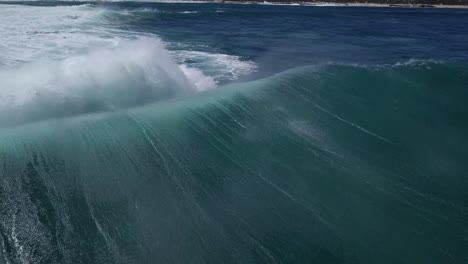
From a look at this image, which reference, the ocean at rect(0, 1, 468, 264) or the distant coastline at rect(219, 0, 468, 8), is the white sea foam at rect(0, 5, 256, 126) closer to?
the ocean at rect(0, 1, 468, 264)

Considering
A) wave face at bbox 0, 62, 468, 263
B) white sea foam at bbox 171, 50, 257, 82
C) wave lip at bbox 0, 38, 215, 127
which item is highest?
wave lip at bbox 0, 38, 215, 127

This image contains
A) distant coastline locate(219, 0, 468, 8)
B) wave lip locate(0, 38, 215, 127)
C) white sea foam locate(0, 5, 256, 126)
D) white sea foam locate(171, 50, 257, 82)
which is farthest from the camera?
distant coastline locate(219, 0, 468, 8)

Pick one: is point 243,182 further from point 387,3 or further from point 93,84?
point 387,3

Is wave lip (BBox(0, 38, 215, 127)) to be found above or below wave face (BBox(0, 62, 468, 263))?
above

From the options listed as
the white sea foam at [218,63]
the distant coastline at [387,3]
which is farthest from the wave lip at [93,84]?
the distant coastline at [387,3]

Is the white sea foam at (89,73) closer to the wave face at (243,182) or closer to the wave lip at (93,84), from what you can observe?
the wave lip at (93,84)

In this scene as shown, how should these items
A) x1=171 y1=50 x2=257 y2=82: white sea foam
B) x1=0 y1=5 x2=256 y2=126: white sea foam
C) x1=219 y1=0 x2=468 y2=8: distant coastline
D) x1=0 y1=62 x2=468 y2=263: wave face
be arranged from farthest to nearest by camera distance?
x1=219 y1=0 x2=468 y2=8: distant coastline < x1=171 y1=50 x2=257 y2=82: white sea foam < x1=0 y1=5 x2=256 y2=126: white sea foam < x1=0 y1=62 x2=468 y2=263: wave face

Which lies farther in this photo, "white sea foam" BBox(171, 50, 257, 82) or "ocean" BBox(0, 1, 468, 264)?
"white sea foam" BBox(171, 50, 257, 82)

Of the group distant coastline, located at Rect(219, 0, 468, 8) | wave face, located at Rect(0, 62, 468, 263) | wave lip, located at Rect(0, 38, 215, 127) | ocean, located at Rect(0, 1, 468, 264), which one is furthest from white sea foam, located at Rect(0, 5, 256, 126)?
distant coastline, located at Rect(219, 0, 468, 8)

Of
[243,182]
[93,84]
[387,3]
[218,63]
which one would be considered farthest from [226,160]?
[387,3]
